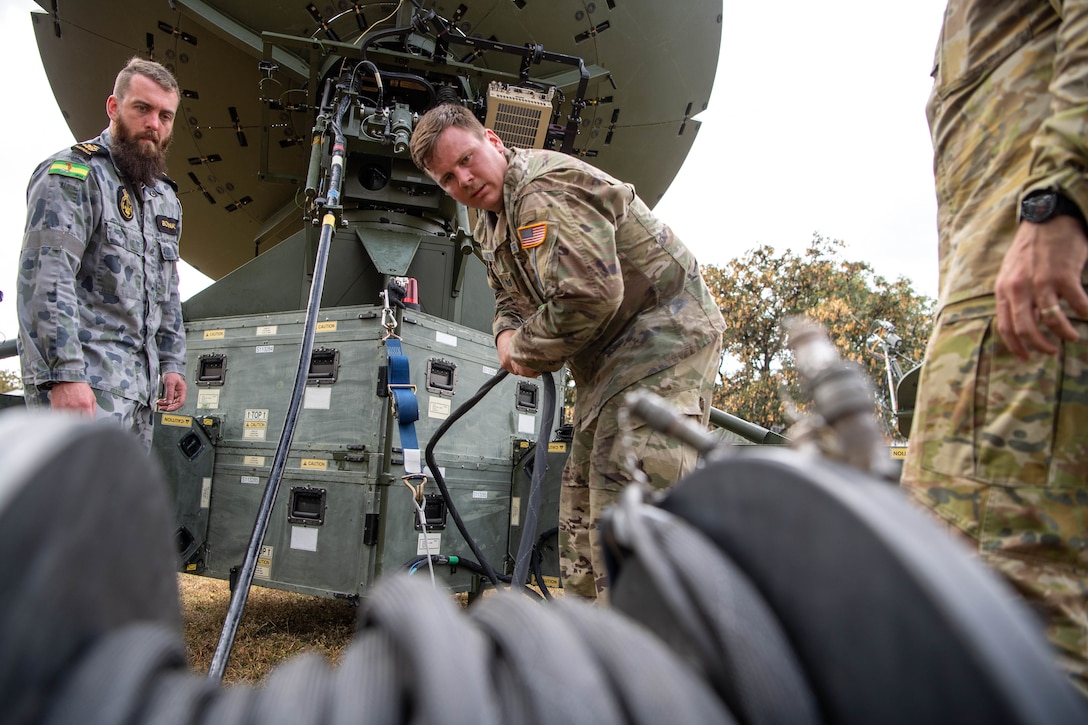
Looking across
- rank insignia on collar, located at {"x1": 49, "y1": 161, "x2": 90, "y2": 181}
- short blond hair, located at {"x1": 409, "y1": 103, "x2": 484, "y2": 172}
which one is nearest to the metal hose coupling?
short blond hair, located at {"x1": 409, "y1": 103, "x2": 484, "y2": 172}

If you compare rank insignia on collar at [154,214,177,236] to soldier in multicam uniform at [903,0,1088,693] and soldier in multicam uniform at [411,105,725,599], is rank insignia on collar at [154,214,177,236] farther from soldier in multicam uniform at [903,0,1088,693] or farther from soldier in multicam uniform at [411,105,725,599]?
soldier in multicam uniform at [903,0,1088,693]

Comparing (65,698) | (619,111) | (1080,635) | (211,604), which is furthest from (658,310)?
(619,111)

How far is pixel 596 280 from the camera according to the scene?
2.19 m

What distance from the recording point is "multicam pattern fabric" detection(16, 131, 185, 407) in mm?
2402

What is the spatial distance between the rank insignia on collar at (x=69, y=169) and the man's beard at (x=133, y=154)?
0.20m

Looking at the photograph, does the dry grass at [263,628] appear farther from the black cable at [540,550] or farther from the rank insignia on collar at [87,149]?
the rank insignia on collar at [87,149]

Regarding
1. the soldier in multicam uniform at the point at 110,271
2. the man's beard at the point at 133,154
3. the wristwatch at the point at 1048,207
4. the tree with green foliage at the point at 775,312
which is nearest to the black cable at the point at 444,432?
the soldier in multicam uniform at the point at 110,271

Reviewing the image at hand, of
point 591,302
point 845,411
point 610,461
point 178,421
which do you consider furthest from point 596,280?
point 178,421

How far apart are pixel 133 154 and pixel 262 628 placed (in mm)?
2533

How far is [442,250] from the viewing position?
5.07 meters

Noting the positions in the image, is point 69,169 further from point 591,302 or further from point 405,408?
point 591,302

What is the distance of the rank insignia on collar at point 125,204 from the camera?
2.77m

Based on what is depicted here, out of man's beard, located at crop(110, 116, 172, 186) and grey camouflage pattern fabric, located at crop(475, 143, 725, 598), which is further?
man's beard, located at crop(110, 116, 172, 186)

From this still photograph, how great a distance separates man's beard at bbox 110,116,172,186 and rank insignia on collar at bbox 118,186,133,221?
0.07m
